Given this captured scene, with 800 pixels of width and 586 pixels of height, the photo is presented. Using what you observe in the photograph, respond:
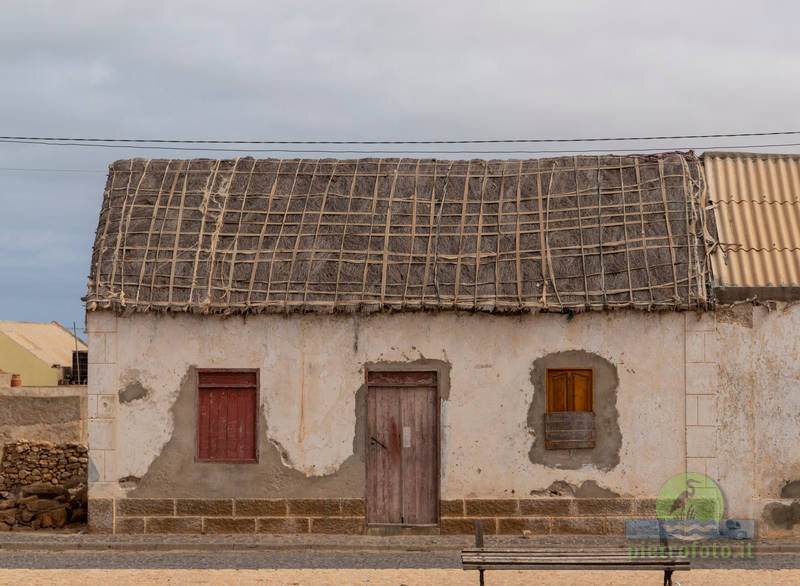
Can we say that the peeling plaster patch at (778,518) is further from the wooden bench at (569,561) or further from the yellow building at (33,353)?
the yellow building at (33,353)

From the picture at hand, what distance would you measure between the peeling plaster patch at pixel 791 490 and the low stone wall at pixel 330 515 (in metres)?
2.02

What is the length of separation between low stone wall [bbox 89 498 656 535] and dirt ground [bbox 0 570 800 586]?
3063mm

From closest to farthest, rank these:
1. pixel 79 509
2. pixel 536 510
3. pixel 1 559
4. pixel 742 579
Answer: pixel 742 579 → pixel 1 559 → pixel 536 510 → pixel 79 509

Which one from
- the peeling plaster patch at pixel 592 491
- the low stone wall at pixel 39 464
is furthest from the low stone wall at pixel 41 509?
the peeling plaster patch at pixel 592 491

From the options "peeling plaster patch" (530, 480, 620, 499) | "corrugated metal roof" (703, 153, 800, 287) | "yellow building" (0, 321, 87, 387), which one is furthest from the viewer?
"yellow building" (0, 321, 87, 387)

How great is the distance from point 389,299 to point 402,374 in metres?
1.20

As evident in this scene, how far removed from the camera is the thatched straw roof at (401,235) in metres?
18.0

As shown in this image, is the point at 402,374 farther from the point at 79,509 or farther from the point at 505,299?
the point at 79,509

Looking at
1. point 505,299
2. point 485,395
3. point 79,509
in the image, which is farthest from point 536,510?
point 79,509

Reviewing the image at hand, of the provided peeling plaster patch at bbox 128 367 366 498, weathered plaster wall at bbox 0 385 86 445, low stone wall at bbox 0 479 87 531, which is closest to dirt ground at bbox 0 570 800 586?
peeling plaster patch at bbox 128 367 366 498

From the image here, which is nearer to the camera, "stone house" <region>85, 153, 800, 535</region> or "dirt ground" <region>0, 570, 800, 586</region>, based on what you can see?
"dirt ground" <region>0, 570, 800, 586</region>

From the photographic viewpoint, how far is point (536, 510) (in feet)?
57.9

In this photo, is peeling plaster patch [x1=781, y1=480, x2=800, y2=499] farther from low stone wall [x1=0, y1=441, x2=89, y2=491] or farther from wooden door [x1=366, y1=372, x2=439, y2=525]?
low stone wall [x1=0, y1=441, x2=89, y2=491]

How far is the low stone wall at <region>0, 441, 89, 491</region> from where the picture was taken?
77.2ft
